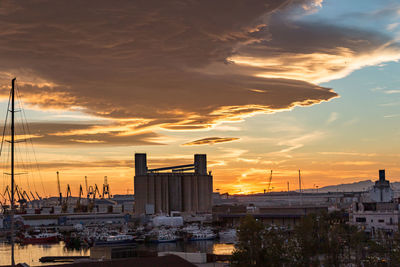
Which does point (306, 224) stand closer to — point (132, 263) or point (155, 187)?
point (132, 263)

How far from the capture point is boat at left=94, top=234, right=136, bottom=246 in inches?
4508

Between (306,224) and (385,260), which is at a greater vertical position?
(306,224)

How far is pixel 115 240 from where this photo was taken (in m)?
117

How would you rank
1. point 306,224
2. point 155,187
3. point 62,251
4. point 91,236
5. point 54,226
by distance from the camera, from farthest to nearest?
point 155,187, point 54,226, point 91,236, point 62,251, point 306,224

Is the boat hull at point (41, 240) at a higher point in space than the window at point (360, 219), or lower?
lower

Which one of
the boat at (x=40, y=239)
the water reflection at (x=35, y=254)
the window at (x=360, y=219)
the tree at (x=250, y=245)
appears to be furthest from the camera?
the boat at (x=40, y=239)

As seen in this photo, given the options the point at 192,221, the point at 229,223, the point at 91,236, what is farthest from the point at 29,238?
the point at 229,223

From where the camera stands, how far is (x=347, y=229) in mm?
51031

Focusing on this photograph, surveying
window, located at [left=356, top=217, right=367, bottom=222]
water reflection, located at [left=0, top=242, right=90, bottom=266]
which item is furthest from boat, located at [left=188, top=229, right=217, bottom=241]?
window, located at [left=356, top=217, right=367, bottom=222]

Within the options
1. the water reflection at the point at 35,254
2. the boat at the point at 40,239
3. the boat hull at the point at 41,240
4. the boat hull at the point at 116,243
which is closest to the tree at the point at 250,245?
the water reflection at the point at 35,254

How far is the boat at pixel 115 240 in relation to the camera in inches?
4508

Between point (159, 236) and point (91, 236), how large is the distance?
50.5 ft

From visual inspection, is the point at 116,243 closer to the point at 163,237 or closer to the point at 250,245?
the point at 163,237

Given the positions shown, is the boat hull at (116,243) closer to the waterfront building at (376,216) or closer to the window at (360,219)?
the waterfront building at (376,216)
